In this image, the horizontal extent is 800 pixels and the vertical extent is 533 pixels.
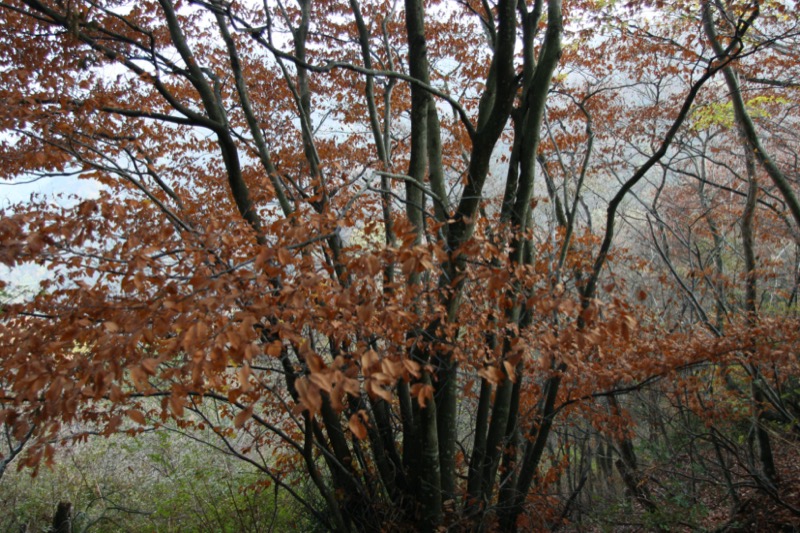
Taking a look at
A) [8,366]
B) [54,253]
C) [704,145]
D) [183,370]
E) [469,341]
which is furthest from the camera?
[704,145]

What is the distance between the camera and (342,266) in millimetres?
4203

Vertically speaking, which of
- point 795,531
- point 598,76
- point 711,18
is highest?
point 598,76

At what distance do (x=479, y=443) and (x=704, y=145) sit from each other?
10551mm

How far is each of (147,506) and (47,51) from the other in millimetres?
8342

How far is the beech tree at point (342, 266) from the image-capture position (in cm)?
244

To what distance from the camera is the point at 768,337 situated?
587 centimetres

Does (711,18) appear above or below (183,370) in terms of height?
above

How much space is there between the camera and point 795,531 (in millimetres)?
5043

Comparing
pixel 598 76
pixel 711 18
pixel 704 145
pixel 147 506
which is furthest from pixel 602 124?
pixel 147 506

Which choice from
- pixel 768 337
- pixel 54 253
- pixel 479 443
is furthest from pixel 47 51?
pixel 768 337

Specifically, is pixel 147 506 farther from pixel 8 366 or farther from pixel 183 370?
pixel 183 370

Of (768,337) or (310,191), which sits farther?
(310,191)

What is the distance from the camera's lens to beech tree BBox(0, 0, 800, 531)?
244 centimetres

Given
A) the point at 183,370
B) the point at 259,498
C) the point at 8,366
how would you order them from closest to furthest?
the point at 183,370, the point at 8,366, the point at 259,498
